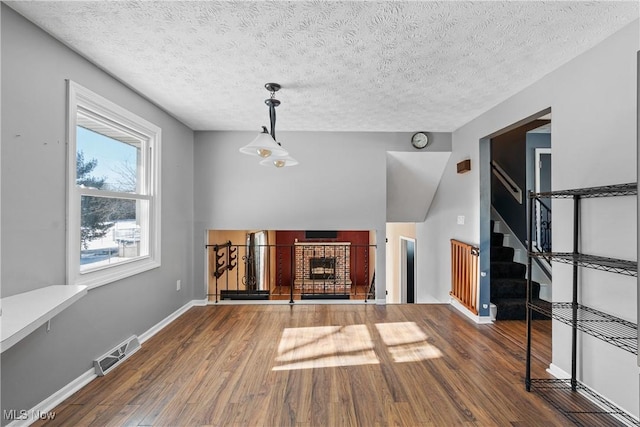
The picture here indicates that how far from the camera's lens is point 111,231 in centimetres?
284

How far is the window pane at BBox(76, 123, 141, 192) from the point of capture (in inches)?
97.7

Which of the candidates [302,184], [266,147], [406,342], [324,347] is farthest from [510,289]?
[266,147]

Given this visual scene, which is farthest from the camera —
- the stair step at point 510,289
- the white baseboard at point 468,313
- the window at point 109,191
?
the stair step at point 510,289

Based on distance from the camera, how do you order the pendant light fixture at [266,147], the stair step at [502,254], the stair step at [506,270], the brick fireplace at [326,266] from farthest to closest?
the brick fireplace at [326,266]
the stair step at [502,254]
the stair step at [506,270]
the pendant light fixture at [266,147]

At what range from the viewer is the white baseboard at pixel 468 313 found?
3.76m

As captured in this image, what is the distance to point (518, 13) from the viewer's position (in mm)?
1838

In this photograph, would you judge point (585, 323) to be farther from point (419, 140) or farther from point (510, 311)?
point (419, 140)

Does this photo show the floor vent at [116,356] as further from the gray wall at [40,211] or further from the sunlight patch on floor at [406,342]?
the sunlight patch on floor at [406,342]

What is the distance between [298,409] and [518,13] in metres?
2.84

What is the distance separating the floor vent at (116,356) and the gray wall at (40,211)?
2.1 inches

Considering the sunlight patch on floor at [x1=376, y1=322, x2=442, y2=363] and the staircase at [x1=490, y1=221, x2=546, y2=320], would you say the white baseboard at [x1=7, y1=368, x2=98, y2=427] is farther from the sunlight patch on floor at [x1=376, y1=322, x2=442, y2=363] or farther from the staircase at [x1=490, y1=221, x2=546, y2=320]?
the staircase at [x1=490, y1=221, x2=546, y2=320]

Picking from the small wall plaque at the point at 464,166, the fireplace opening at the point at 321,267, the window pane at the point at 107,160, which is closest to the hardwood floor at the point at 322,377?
the window pane at the point at 107,160
